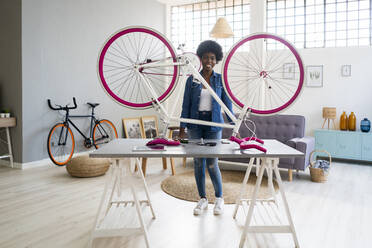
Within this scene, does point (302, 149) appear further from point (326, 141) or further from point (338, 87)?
point (338, 87)

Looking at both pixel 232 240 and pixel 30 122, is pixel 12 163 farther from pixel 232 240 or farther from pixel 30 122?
pixel 232 240

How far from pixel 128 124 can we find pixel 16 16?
8.55 feet

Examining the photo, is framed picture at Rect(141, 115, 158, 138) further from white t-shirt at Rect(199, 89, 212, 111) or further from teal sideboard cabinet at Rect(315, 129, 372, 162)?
white t-shirt at Rect(199, 89, 212, 111)

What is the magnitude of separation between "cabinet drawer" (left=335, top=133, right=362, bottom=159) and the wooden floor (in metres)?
1.21

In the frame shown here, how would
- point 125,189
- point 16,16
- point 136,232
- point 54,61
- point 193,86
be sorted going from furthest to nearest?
1. point 54,61
2. point 16,16
3. point 125,189
4. point 193,86
5. point 136,232

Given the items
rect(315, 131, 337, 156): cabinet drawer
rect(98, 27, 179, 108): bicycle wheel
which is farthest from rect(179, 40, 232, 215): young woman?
rect(315, 131, 337, 156): cabinet drawer

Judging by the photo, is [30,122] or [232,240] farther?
[30,122]

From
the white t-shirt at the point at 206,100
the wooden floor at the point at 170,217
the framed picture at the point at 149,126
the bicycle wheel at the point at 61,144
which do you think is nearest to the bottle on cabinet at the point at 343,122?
the wooden floor at the point at 170,217

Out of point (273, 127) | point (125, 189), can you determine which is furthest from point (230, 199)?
point (273, 127)

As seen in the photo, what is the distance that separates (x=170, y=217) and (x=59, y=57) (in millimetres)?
3357

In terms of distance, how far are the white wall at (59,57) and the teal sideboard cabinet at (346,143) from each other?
3.86 metres

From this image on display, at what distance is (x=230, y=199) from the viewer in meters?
2.96

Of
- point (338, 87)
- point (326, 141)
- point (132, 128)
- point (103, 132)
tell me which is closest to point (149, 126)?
point (132, 128)

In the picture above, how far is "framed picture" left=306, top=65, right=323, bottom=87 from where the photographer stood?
220 inches
